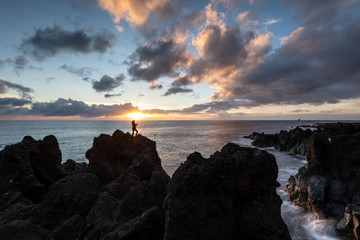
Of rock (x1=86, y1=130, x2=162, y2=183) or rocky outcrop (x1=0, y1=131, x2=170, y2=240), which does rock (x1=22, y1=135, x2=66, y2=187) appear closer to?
rocky outcrop (x1=0, y1=131, x2=170, y2=240)

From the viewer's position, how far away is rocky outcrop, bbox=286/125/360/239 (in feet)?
43.7

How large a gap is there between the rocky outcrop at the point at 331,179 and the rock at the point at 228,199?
361 inches

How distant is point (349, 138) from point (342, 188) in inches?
199

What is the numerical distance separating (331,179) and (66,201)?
66.4 ft

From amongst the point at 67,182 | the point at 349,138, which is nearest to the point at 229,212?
the point at 67,182

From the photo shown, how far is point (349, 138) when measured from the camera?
51.9ft

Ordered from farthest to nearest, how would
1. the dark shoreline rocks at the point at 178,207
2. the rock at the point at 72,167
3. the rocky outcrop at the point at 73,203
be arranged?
the rock at the point at 72,167 < the rocky outcrop at the point at 73,203 < the dark shoreline rocks at the point at 178,207

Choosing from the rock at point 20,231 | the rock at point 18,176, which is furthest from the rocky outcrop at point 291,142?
the rock at point 18,176

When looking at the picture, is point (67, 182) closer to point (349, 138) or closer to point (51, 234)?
point (51, 234)

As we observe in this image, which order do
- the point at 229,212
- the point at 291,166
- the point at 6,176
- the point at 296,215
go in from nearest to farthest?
the point at 229,212 → the point at 6,176 → the point at 296,215 → the point at 291,166

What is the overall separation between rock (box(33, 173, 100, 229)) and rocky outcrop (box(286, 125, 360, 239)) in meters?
16.4

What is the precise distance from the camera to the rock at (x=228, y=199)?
600cm

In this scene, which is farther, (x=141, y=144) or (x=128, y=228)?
(x=141, y=144)

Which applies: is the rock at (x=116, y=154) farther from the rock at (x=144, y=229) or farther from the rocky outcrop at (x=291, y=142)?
the rocky outcrop at (x=291, y=142)
